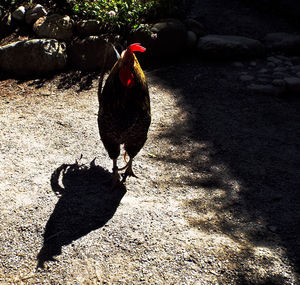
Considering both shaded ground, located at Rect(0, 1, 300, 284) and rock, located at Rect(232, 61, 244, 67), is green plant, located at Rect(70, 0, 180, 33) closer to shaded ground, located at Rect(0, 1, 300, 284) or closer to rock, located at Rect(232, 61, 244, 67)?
shaded ground, located at Rect(0, 1, 300, 284)

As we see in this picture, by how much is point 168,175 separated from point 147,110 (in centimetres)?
97

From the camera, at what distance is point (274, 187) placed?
3.71 metres

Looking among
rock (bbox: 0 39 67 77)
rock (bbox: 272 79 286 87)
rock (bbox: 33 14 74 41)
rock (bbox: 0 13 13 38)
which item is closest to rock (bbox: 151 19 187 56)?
rock (bbox: 33 14 74 41)

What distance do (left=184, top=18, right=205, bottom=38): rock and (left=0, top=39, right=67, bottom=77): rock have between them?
2.76 m

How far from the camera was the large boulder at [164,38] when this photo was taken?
6242mm

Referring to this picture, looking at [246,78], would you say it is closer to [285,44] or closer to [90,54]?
[285,44]

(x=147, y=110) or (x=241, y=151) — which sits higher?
(x=147, y=110)

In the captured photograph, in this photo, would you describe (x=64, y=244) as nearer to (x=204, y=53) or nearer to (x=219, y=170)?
(x=219, y=170)

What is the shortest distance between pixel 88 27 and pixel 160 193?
4180 millimetres

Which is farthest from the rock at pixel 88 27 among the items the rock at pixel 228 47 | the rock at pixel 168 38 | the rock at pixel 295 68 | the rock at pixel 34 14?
the rock at pixel 295 68

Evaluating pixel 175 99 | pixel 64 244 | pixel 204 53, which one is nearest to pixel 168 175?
pixel 64 244

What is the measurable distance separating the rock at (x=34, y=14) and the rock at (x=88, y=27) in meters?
0.85

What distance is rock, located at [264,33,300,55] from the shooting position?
6.64 meters

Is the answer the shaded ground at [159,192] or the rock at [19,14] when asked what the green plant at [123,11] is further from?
the shaded ground at [159,192]
